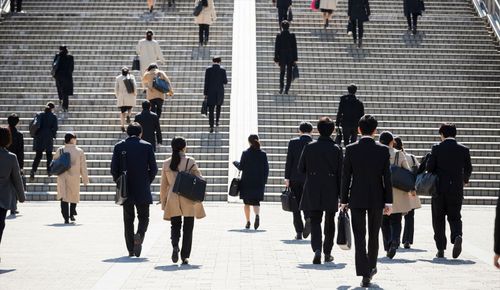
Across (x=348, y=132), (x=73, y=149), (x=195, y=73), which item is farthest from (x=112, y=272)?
(x=195, y=73)

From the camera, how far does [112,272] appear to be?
423 inches

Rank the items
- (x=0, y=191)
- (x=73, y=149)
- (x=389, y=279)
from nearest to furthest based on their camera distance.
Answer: (x=389, y=279)
(x=0, y=191)
(x=73, y=149)

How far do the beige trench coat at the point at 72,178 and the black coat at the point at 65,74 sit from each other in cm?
621

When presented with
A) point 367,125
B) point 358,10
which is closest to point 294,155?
Answer: point 367,125

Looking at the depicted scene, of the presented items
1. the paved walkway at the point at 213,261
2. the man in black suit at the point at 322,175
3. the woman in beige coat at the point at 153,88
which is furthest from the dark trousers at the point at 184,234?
the woman in beige coat at the point at 153,88

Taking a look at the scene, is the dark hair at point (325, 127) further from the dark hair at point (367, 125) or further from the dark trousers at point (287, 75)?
the dark trousers at point (287, 75)

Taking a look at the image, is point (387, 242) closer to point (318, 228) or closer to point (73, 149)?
point (318, 228)

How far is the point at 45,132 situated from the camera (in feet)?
65.8

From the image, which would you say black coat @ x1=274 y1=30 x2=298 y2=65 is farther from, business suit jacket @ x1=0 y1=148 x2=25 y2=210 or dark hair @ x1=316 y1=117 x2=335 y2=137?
business suit jacket @ x1=0 y1=148 x2=25 y2=210

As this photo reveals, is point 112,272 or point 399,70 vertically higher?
point 399,70

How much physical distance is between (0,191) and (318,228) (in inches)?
129

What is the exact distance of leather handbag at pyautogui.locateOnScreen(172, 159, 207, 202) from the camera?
11.7m

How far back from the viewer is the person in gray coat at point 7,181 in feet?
37.8

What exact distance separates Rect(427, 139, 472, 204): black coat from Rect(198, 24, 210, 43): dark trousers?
14516 millimetres
